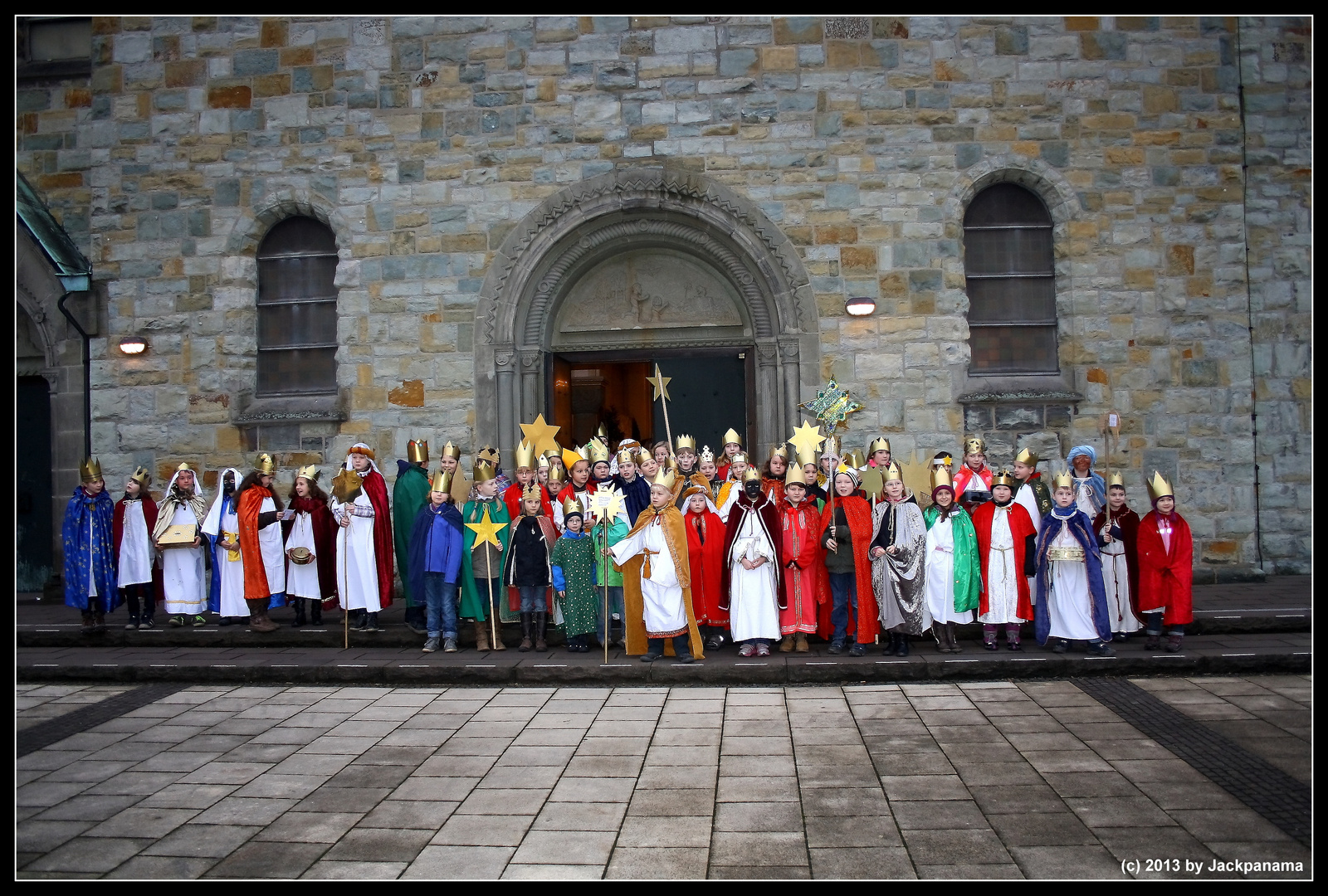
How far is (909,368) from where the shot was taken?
11.2m

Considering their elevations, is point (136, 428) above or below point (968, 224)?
below

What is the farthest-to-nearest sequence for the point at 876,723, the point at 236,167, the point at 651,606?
1. the point at 236,167
2. the point at 651,606
3. the point at 876,723

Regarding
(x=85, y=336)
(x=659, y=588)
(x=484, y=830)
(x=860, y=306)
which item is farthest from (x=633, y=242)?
(x=484, y=830)

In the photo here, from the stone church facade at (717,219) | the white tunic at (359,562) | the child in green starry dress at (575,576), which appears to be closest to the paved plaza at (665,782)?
the child in green starry dress at (575,576)

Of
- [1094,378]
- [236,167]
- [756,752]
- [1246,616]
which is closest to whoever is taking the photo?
[756,752]

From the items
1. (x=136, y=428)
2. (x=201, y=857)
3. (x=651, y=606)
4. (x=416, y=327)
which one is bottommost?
(x=201, y=857)

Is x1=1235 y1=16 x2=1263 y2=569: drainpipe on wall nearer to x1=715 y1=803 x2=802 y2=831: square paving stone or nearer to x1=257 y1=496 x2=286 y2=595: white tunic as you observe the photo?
x1=715 y1=803 x2=802 y2=831: square paving stone

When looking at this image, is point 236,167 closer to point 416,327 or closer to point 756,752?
point 416,327

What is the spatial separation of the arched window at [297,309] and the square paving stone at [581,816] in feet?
27.9

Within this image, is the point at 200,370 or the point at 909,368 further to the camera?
the point at 200,370

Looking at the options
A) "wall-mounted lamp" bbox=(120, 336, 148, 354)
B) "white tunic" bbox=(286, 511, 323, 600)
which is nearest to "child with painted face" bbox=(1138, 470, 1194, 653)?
"white tunic" bbox=(286, 511, 323, 600)

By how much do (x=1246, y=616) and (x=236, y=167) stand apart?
40.2 feet

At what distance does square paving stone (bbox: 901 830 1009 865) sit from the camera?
14.0ft

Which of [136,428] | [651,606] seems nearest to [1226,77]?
[651,606]
